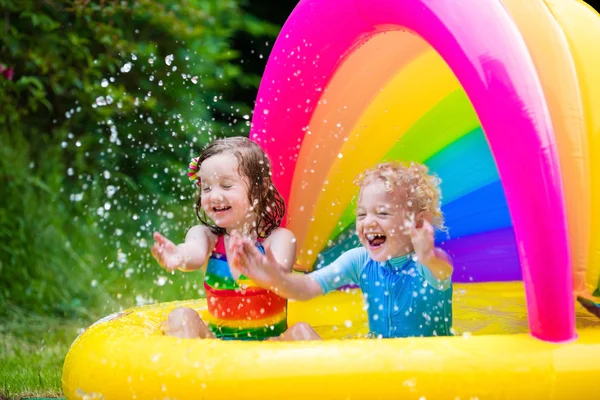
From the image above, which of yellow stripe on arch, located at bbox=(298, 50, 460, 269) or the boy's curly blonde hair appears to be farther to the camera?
yellow stripe on arch, located at bbox=(298, 50, 460, 269)

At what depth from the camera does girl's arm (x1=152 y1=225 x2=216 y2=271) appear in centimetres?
283

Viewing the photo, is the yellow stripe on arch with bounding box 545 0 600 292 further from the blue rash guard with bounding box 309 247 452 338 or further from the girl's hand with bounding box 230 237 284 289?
the girl's hand with bounding box 230 237 284 289

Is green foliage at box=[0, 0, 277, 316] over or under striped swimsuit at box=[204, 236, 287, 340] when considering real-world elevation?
over

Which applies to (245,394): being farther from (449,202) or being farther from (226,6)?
(226,6)

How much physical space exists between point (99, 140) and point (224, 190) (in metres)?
2.97

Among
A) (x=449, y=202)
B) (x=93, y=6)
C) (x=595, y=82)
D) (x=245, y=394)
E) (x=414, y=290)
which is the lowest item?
(x=245, y=394)

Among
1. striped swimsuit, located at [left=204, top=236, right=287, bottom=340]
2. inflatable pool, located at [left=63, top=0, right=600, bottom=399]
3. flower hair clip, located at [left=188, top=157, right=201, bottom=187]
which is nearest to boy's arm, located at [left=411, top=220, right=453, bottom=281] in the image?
inflatable pool, located at [left=63, top=0, right=600, bottom=399]

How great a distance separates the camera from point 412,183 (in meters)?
2.94

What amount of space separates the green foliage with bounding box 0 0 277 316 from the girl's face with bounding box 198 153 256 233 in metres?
2.10

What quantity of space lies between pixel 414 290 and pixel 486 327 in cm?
55

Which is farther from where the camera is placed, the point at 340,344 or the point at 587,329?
the point at 587,329

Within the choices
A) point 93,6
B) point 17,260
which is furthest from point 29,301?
point 93,6

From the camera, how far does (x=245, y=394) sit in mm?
2439

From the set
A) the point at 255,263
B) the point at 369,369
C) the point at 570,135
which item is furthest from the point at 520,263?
the point at 255,263
